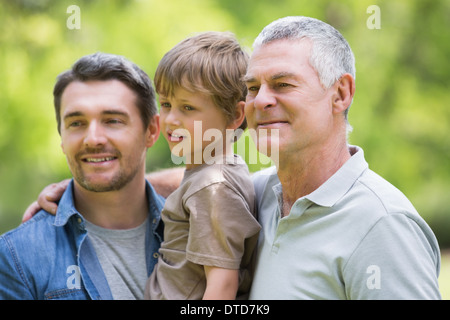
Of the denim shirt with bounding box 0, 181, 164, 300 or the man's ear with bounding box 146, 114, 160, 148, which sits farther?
the man's ear with bounding box 146, 114, 160, 148

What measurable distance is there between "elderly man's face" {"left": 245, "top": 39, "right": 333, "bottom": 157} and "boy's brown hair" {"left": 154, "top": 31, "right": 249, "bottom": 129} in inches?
11.4

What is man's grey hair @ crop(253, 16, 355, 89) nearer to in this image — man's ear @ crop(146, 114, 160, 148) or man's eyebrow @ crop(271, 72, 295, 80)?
man's eyebrow @ crop(271, 72, 295, 80)

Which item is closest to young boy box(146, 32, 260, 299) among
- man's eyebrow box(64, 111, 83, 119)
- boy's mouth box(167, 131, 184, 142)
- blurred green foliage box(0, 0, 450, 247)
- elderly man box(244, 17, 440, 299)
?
boy's mouth box(167, 131, 184, 142)

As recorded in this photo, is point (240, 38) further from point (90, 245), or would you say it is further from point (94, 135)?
point (90, 245)

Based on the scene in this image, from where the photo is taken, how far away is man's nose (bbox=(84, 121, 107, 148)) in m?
2.71

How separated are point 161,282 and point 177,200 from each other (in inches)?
14.5

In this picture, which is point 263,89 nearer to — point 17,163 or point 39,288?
point 39,288

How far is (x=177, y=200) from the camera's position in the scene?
7.73 feet

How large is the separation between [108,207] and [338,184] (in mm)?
1373

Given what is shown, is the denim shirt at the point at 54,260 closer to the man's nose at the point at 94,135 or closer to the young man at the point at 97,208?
the young man at the point at 97,208

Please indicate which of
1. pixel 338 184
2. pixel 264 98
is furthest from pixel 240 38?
pixel 338 184

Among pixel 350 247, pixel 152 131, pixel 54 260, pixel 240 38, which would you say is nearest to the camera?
pixel 350 247

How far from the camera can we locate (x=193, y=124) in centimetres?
235
